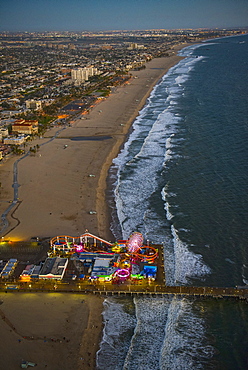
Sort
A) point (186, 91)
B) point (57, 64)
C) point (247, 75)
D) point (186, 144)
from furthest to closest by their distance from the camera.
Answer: point (57, 64) → point (247, 75) → point (186, 91) → point (186, 144)

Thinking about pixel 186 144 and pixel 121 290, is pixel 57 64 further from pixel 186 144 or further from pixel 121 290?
pixel 121 290

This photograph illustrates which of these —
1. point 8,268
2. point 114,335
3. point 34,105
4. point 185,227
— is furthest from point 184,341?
point 34,105

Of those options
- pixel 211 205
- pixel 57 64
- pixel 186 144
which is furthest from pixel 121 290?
pixel 57 64

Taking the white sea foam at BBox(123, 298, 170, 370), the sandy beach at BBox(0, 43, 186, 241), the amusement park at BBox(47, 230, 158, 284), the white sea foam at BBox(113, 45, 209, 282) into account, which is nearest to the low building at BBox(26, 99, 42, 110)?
the sandy beach at BBox(0, 43, 186, 241)

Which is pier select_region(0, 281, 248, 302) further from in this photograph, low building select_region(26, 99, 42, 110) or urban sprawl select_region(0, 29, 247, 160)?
low building select_region(26, 99, 42, 110)

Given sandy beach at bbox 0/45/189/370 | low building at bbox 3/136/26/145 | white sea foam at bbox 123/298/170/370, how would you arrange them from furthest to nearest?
low building at bbox 3/136/26/145 < sandy beach at bbox 0/45/189/370 < white sea foam at bbox 123/298/170/370

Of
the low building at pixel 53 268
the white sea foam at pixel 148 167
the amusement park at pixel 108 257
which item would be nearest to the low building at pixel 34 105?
the white sea foam at pixel 148 167

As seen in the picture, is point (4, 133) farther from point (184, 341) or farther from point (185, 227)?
point (184, 341)
